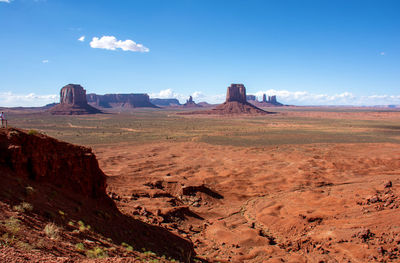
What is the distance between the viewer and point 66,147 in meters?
10.7

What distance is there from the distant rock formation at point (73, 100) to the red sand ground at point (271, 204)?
12155cm

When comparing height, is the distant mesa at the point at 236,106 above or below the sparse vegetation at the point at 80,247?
above

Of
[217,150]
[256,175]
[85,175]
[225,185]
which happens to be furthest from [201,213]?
[217,150]

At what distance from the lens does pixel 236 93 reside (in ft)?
528

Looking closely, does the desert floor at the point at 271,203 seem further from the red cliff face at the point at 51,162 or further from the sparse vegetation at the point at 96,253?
the sparse vegetation at the point at 96,253

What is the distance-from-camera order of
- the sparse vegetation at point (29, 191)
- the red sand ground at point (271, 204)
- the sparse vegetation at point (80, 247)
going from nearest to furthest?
the sparse vegetation at point (80, 247)
the sparse vegetation at point (29, 191)
the red sand ground at point (271, 204)

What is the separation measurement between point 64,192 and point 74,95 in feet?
495

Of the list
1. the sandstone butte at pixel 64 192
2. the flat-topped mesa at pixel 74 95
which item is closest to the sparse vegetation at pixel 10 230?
the sandstone butte at pixel 64 192

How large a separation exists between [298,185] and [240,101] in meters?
142

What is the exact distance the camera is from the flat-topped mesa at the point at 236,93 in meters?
160

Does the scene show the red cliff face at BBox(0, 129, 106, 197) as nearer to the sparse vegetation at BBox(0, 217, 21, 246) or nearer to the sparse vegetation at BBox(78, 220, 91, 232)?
the sparse vegetation at BBox(78, 220, 91, 232)

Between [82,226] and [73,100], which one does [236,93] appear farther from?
[82,226]

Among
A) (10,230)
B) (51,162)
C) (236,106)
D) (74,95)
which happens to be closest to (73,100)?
(74,95)

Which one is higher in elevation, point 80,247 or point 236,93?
point 236,93
